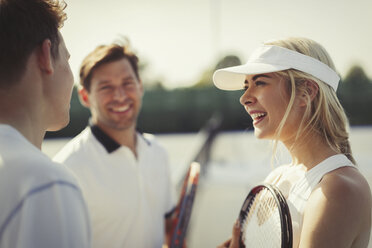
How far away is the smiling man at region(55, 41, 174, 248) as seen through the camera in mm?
2295

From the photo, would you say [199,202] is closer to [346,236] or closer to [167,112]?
[346,236]

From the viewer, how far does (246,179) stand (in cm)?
782

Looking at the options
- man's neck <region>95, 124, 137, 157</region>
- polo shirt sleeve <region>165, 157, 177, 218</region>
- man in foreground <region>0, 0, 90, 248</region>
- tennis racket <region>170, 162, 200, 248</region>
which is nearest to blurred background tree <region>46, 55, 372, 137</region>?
polo shirt sleeve <region>165, 157, 177, 218</region>

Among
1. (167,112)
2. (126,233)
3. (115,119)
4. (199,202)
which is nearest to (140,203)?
(126,233)

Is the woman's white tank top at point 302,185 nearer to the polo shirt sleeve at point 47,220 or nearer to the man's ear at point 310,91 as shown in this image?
the man's ear at point 310,91

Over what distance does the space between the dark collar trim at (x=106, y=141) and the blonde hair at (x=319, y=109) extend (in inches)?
52.1

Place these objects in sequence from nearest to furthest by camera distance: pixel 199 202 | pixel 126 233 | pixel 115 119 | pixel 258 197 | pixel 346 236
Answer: pixel 346 236 → pixel 258 197 → pixel 126 233 → pixel 115 119 → pixel 199 202

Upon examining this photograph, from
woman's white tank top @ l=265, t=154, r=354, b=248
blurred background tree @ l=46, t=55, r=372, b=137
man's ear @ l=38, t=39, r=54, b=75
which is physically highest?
man's ear @ l=38, t=39, r=54, b=75

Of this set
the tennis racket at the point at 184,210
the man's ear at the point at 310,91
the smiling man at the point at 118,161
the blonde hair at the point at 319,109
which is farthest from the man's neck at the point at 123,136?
the man's ear at the point at 310,91

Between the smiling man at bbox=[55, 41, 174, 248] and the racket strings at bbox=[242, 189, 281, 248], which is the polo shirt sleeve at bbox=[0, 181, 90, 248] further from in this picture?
the smiling man at bbox=[55, 41, 174, 248]

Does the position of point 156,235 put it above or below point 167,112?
above

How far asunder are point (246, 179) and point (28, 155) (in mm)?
7216

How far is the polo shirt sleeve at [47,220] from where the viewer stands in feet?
2.87

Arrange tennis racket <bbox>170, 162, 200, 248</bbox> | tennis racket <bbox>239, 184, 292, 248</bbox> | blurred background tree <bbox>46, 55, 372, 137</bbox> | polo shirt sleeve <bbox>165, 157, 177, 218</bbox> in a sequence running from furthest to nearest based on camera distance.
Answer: blurred background tree <bbox>46, 55, 372, 137</bbox> → polo shirt sleeve <bbox>165, 157, 177, 218</bbox> → tennis racket <bbox>170, 162, 200, 248</bbox> → tennis racket <bbox>239, 184, 292, 248</bbox>
